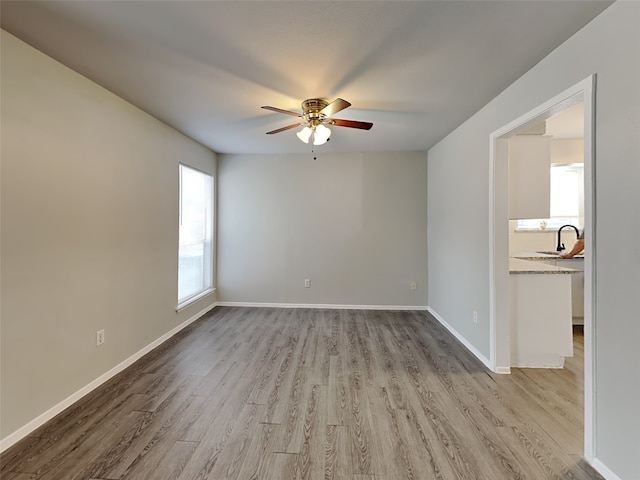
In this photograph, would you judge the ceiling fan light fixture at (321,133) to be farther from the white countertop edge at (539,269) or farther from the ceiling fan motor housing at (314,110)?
the white countertop edge at (539,269)

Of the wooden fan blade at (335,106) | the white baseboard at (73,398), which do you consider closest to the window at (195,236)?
the white baseboard at (73,398)

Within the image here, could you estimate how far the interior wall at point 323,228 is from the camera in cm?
482

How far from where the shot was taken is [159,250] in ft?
11.2

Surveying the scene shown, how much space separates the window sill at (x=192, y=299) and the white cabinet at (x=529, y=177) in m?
3.92

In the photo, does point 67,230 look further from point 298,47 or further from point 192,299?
point 192,299

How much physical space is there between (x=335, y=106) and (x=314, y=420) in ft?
7.51

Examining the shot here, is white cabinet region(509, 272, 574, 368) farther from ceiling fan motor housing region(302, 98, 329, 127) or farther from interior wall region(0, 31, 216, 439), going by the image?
interior wall region(0, 31, 216, 439)

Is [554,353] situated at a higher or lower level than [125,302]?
lower

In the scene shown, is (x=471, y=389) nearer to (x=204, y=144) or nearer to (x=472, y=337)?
(x=472, y=337)

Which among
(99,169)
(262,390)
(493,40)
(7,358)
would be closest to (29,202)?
(99,169)

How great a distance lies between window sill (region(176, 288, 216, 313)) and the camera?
3890mm

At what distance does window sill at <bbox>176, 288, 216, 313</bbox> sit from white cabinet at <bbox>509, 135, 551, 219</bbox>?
3.92 meters

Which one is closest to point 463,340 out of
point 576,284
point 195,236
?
point 576,284

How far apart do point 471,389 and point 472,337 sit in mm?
849
